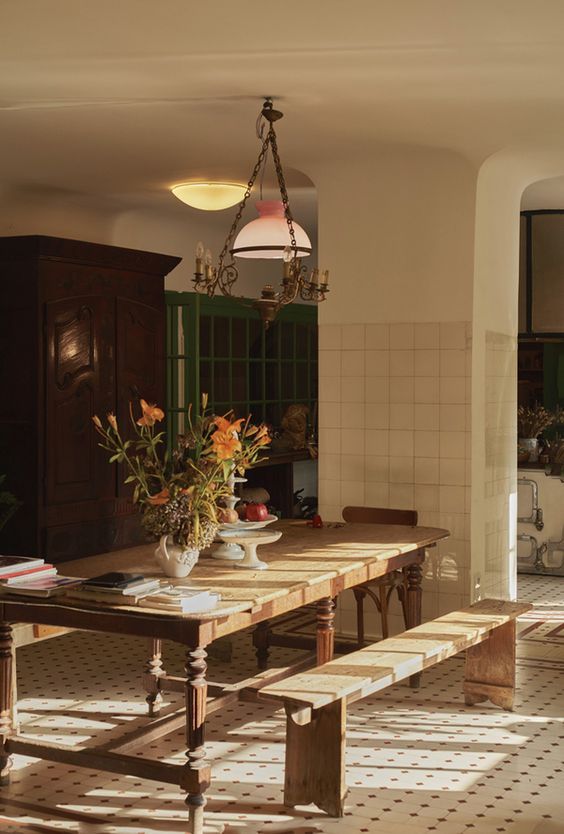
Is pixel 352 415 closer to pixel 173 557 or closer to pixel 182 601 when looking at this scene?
pixel 173 557

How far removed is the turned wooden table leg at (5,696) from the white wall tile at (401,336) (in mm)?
3065

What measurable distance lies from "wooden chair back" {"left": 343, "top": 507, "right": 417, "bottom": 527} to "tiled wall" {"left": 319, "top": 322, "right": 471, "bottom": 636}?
457mm

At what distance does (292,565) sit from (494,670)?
1.21 m

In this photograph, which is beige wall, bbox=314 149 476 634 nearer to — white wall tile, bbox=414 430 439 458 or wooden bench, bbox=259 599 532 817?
white wall tile, bbox=414 430 439 458

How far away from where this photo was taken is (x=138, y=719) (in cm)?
487

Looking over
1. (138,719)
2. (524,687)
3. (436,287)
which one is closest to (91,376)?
(436,287)

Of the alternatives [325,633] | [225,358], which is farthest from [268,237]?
[225,358]

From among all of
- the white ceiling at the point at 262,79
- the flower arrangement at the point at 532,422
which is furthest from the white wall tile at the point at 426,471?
the flower arrangement at the point at 532,422

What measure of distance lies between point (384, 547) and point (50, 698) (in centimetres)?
173

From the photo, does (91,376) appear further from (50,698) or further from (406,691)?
(406,691)

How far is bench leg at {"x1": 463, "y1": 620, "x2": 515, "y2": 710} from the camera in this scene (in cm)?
500

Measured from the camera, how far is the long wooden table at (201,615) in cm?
362

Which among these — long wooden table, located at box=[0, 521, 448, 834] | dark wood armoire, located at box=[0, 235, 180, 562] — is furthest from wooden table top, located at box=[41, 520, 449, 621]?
dark wood armoire, located at box=[0, 235, 180, 562]

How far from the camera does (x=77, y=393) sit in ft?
23.4
